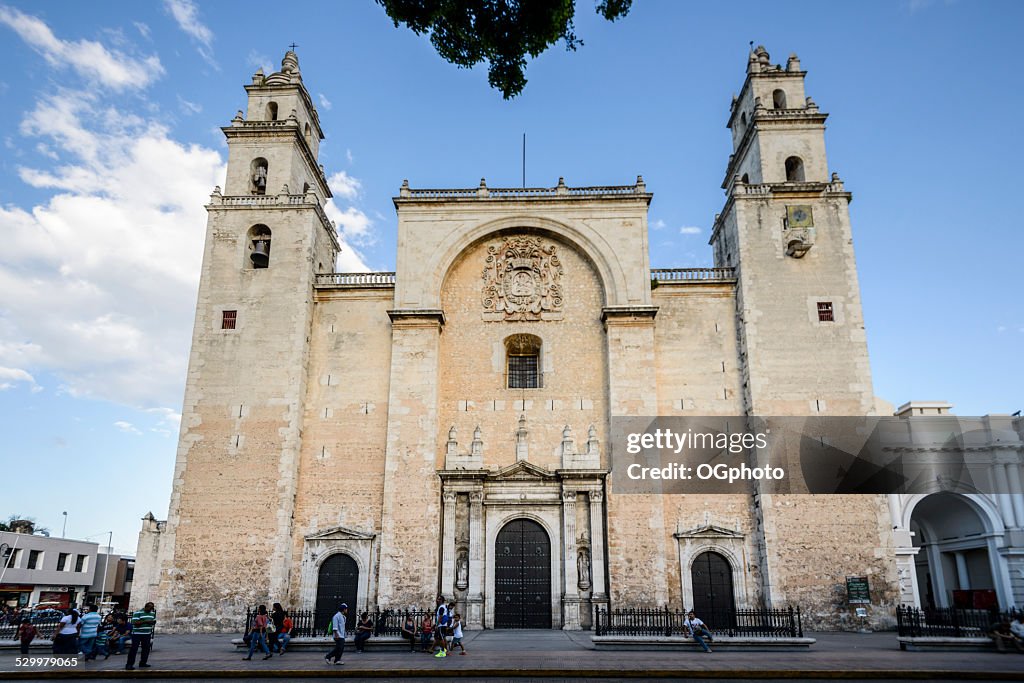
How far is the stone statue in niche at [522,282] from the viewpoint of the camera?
83.8 feet

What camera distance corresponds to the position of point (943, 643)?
1611cm

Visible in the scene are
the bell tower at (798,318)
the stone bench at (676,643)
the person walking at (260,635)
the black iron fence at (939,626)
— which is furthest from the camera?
the bell tower at (798,318)

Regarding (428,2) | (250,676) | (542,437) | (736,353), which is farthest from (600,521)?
(428,2)

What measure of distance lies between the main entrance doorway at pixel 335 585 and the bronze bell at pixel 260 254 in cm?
1082

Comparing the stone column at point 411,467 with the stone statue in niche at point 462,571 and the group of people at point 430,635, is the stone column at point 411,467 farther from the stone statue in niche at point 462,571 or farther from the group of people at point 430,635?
the group of people at point 430,635

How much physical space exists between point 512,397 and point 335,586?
8343 mm

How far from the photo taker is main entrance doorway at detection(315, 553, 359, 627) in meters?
22.7

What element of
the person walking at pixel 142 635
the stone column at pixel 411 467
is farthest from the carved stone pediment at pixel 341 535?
the person walking at pixel 142 635

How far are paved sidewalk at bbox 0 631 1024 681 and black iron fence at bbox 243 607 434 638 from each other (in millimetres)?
1554

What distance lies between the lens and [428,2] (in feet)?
37.0

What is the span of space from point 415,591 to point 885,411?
2433 cm

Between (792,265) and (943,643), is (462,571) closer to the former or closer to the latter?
(943,643)

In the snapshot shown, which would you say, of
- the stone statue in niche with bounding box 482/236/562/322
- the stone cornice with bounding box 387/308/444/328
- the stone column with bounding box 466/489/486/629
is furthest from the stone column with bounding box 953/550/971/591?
the stone cornice with bounding box 387/308/444/328

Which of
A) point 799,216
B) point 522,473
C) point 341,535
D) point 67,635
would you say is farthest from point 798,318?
point 67,635
